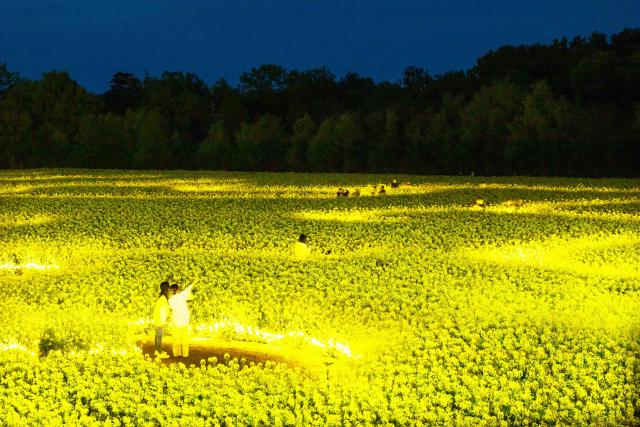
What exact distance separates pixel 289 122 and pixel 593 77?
3572 cm

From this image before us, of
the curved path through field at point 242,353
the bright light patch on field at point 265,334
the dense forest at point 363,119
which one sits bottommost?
the curved path through field at point 242,353

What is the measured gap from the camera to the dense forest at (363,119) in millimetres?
66750

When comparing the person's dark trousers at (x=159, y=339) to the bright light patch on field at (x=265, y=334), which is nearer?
the person's dark trousers at (x=159, y=339)

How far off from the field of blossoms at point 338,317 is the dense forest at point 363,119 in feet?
111

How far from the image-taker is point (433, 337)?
13.7 m

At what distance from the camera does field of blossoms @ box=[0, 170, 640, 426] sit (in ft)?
34.4

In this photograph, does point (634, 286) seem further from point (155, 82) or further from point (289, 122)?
point (155, 82)

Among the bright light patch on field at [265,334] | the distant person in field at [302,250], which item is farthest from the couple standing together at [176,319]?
the distant person in field at [302,250]

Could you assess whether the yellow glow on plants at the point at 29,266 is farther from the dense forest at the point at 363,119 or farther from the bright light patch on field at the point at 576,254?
the dense forest at the point at 363,119

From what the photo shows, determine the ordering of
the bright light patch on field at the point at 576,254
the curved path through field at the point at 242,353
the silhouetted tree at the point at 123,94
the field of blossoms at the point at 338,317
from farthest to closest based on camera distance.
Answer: the silhouetted tree at the point at 123,94
the bright light patch on field at the point at 576,254
the curved path through field at the point at 242,353
the field of blossoms at the point at 338,317

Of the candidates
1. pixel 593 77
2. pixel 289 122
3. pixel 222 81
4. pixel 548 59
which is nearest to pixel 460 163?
pixel 593 77

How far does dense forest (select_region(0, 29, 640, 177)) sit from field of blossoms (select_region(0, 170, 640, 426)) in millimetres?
33743

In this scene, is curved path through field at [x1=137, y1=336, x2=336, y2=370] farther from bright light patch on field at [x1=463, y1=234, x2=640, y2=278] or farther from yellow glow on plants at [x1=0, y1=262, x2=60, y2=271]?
bright light patch on field at [x1=463, y1=234, x2=640, y2=278]

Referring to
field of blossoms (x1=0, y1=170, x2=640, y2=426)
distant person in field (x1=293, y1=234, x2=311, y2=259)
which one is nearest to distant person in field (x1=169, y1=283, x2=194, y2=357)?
field of blossoms (x1=0, y1=170, x2=640, y2=426)
